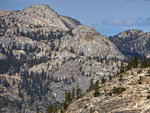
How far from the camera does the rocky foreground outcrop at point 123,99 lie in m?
122

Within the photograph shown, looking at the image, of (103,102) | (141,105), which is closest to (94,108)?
(103,102)

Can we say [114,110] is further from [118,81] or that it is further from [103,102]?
[118,81]

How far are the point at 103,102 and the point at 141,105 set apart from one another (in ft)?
80.8

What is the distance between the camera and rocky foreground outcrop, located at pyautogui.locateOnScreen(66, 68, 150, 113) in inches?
4813

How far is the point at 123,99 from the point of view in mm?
132500

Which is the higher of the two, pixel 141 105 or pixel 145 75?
pixel 145 75

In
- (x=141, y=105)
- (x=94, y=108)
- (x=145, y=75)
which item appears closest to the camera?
(x=141, y=105)

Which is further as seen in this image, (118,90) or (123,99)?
(118,90)

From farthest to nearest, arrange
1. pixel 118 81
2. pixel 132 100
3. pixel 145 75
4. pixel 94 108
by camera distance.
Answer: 1. pixel 118 81
2. pixel 145 75
3. pixel 94 108
4. pixel 132 100

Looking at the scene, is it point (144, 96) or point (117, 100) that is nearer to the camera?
point (144, 96)

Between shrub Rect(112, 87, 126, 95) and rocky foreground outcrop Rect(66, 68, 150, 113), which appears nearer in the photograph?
rocky foreground outcrop Rect(66, 68, 150, 113)

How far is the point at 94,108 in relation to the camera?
140m

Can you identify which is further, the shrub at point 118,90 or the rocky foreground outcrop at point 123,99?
the shrub at point 118,90

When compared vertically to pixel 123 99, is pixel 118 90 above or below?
above
